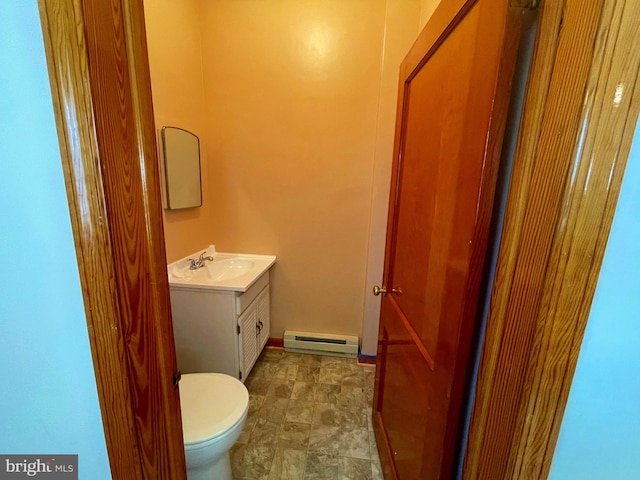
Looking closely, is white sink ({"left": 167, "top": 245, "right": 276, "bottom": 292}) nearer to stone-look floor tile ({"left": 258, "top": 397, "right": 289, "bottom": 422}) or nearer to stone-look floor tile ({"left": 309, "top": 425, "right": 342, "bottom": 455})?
stone-look floor tile ({"left": 258, "top": 397, "right": 289, "bottom": 422})

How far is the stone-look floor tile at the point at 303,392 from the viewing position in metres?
1.89

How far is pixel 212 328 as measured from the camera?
1.71m

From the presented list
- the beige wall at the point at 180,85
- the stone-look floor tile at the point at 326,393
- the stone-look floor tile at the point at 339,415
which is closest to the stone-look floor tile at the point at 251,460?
the stone-look floor tile at the point at 339,415

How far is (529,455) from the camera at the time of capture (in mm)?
543

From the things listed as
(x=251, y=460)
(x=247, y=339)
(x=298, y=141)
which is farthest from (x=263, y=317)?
(x=298, y=141)

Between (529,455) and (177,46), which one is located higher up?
(177,46)

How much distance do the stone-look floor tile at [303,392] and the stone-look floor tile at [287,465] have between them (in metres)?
0.39

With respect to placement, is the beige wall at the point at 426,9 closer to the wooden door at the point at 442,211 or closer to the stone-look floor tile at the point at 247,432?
the wooden door at the point at 442,211

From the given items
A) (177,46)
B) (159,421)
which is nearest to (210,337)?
(159,421)

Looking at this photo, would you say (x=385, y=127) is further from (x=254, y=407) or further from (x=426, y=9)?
(x=254, y=407)

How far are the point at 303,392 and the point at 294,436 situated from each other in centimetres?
37

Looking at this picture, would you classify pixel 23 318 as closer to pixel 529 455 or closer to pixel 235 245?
pixel 529 455

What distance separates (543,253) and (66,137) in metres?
0.84

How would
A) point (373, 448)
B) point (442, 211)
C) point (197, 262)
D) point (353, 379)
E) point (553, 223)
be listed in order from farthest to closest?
point (353, 379) → point (197, 262) → point (373, 448) → point (442, 211) → point (553, 223)
